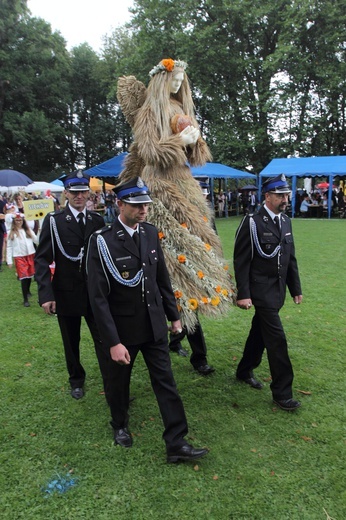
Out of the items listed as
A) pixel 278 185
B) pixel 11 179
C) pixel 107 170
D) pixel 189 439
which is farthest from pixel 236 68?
pixel 189 439

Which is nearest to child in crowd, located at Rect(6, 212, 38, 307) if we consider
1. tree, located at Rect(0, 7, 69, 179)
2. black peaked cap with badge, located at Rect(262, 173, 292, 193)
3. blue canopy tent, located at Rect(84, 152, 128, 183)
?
black peaked cap with badge, located at Rect(262, 173, 292, 193)

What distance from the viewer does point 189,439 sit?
313 centimetres

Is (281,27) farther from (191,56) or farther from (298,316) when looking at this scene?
(298,316)

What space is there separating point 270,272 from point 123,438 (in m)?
1.74

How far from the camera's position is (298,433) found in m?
3.16

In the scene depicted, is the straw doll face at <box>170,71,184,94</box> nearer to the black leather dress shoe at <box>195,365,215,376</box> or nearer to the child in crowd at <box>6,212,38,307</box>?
the black leather dress shoe at <box>195,365,215,376</box>

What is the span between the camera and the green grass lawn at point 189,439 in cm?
249

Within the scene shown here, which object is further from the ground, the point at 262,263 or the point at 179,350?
the point at 262,263

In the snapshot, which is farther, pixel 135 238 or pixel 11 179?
pixel 11 179

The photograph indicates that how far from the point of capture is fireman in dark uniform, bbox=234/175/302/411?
3.44 meters

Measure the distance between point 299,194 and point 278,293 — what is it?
21.5 m

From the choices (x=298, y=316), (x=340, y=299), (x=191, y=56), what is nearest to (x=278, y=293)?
(x=298, y=316)

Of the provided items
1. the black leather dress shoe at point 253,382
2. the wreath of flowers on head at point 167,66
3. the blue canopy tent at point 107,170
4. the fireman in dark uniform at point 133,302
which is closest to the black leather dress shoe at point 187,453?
the fireman in dark uniform at point 133,302

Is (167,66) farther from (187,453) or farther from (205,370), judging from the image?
(187,453)
